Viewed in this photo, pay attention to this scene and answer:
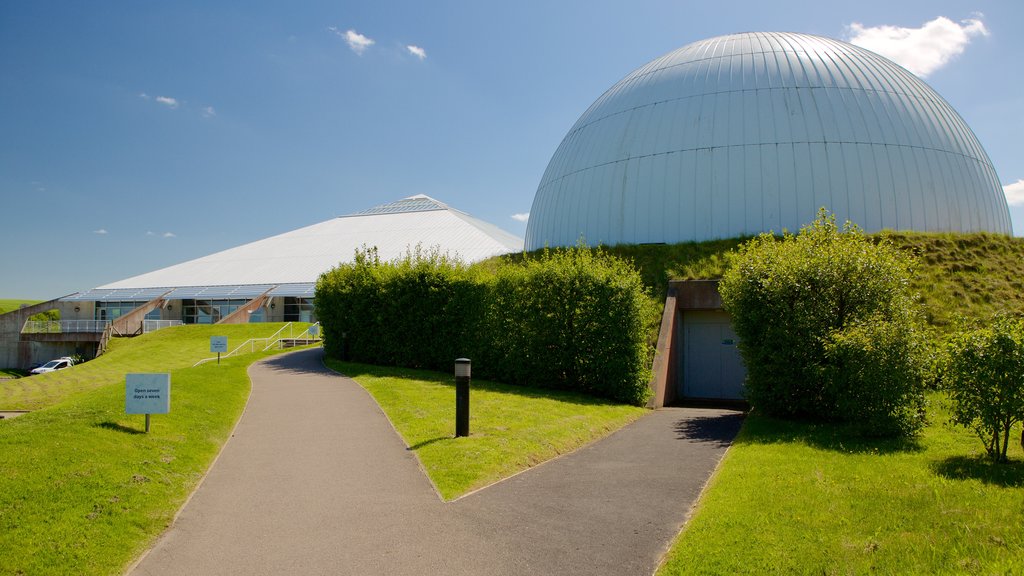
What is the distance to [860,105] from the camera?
75.3 ft

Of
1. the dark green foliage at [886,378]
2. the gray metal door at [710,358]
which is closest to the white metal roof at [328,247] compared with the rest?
the gray metal door at [710,358]

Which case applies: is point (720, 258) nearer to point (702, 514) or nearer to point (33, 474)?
point (702, 514)

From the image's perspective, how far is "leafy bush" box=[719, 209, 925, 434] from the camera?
1067 centimetres

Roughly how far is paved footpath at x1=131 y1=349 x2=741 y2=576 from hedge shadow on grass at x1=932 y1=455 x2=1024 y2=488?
300cm

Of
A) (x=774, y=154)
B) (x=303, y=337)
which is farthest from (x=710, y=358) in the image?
(x=303, y=337)

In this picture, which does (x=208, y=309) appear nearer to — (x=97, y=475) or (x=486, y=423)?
(x=486, y=423)

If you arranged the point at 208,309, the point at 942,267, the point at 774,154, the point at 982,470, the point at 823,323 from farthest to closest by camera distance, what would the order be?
the point at 208,309
the point at 774,154
the point at 942,267
the point at 823,323
the point at 982,470

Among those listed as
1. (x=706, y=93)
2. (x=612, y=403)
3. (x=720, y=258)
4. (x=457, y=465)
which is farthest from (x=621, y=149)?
(x=457, y=465)

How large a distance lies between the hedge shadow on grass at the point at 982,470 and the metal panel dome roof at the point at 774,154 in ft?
44.9

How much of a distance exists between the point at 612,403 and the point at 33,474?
38.0 feet

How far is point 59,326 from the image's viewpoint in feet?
144

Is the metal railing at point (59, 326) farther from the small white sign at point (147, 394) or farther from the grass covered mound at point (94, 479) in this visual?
the small white sign at point (147, 394)

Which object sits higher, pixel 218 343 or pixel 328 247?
pixel 328 247

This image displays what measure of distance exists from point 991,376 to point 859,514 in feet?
11.3
